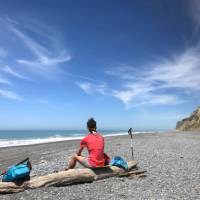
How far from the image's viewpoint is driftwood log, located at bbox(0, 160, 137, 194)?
10624mm

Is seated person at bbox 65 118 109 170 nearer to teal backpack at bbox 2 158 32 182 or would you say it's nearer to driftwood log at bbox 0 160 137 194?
driftwood log at bbox 0 160 137 194

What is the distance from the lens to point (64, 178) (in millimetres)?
11359

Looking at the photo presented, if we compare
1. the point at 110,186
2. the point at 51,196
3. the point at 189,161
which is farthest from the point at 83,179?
the point at 189,161

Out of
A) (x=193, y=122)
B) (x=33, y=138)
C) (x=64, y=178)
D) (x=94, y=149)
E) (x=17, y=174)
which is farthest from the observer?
(x=33, y=138)

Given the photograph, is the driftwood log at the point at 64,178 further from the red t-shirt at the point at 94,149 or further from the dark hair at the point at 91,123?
the dark hair at the point at 91,123

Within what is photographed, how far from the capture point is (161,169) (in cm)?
1470

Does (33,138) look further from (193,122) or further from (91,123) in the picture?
(91,123)

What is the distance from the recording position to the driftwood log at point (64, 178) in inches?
418

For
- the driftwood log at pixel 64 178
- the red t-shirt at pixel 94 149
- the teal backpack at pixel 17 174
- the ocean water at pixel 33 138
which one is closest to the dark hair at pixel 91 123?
the red t-shirt at pixel 94 149

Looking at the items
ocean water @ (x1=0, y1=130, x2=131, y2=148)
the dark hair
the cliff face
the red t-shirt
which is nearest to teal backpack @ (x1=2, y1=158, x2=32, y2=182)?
the red t-shirt

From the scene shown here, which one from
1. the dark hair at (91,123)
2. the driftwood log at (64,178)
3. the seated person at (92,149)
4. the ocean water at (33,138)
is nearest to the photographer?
the driftwood log at (64,178)

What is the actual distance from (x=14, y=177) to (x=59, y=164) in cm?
637

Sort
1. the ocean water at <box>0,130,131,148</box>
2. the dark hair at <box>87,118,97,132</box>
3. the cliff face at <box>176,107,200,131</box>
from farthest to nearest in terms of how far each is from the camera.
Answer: the cliff face at <box>176,107,200,131</box>, the ocean water at <box>0,130,131,148</box>, the dark hair at <box>87,118,97,132</box>

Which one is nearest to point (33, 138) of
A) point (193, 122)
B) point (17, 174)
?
point (193, 122)
